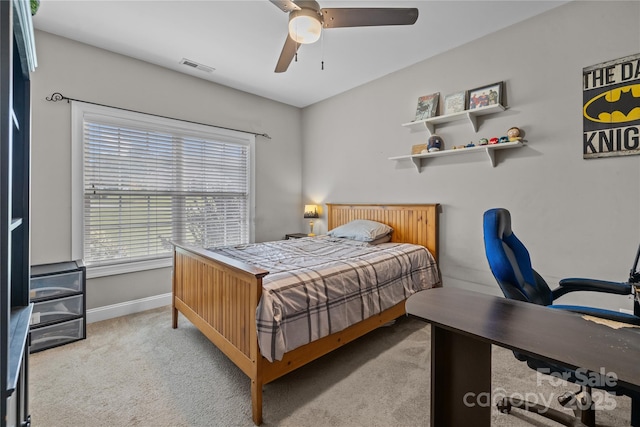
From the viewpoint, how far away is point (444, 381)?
46.8 inches

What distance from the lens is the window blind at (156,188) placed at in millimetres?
2924

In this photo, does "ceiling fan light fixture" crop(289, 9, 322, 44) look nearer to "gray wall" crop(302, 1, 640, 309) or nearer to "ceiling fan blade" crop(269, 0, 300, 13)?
"ceiling fan blade" crop(269, 0, 300, 13)

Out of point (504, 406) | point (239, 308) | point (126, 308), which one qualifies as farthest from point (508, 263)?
point (126, 308)

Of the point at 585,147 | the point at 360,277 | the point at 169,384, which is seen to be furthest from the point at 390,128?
the point at 169,384

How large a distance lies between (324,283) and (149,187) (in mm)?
2496

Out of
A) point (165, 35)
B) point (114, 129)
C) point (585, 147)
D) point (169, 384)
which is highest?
point (165, 35)

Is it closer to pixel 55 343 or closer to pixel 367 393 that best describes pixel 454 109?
pixel 367 393

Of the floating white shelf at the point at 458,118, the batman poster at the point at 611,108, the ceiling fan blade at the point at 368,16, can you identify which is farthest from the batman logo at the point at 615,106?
the ceiling fan blade at the point at 368,16

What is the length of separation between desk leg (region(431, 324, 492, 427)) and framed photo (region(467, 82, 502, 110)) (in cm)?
235

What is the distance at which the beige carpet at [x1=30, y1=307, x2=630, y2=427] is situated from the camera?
1589 mm

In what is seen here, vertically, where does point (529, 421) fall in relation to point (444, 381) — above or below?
below

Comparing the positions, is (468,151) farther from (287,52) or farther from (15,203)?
(15,203)

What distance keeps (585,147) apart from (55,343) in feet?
14.9

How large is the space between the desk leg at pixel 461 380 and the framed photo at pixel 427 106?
99.9 inches
